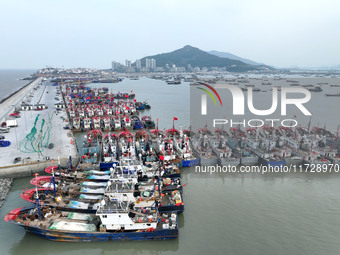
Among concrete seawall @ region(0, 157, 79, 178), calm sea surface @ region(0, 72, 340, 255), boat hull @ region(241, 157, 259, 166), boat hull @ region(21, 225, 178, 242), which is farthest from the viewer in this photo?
boat hull @ region(241, 157, 259, 166)

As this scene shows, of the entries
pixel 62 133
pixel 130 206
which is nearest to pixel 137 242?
pixel 130 206

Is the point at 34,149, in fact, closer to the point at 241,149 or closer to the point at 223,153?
the point at 223,153

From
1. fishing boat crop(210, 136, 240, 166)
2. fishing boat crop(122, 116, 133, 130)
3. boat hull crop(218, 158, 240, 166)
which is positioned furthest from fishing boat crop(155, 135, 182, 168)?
fishing boat crop(122, 116, 133, 130)

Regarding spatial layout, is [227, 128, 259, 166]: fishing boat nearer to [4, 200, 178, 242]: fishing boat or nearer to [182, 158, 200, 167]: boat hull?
[182, 158, 200, 167]: boat hull

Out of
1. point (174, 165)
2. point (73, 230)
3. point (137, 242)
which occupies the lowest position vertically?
point (137, 242)

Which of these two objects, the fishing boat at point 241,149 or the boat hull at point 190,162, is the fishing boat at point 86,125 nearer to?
the boat hull at point 190,162

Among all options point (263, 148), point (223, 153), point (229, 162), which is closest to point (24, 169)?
point (223, 153)

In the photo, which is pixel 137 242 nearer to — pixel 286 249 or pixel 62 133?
pixel 286 249

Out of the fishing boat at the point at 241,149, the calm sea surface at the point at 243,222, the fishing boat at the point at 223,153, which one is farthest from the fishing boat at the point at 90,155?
the fishing boat at the point at 241,149
